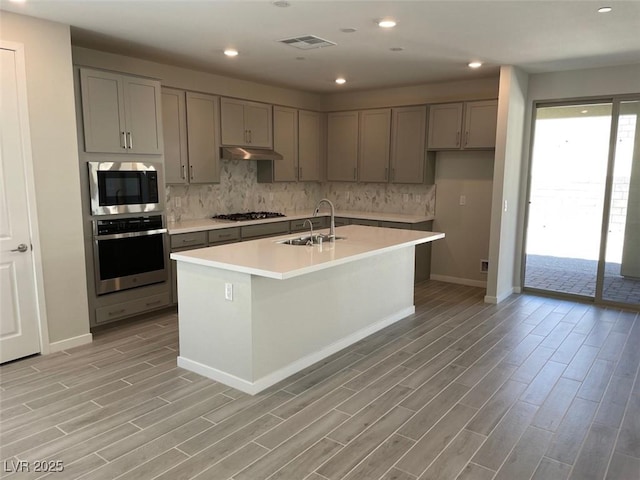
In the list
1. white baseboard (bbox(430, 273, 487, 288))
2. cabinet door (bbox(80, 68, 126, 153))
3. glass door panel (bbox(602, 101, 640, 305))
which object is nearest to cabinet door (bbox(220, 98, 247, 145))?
cabinet door (bbox(80, 68, 126, 153))

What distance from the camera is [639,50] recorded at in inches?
170

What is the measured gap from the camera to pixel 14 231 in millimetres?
3527

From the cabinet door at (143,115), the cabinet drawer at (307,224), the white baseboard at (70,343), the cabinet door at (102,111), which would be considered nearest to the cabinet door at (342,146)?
the cabinet drawer at (307,224)

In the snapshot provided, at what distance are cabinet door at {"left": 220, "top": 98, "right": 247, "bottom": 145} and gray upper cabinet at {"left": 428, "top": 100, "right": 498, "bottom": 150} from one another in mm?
2485

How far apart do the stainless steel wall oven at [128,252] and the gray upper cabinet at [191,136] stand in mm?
811

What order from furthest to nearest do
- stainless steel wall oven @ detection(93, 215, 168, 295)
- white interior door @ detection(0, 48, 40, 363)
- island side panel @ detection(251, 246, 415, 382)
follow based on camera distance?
stainless steel wall oven @ detection(93, 215, 168, 295), white interior door @ detection(0, 48, 40, 363), island side panel @ detection(251, 246, 415, 382)

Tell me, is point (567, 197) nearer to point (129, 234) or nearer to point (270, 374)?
point (270, 374)

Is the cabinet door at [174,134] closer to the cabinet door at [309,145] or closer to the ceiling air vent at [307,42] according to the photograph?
the ceiling air vent at [307,42]

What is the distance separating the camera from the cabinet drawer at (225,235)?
5148 millimetres

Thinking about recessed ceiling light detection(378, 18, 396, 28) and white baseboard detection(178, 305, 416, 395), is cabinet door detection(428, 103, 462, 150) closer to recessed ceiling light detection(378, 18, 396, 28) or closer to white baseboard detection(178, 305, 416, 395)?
recessed ceiling light detection(378, 18, 396, 28)

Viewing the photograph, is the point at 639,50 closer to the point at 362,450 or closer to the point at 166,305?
the point at 362,450

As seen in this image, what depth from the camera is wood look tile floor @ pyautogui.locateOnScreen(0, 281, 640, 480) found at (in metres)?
2.41

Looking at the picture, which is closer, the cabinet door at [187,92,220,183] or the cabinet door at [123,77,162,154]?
the cabinet door at [123,77,162,154]

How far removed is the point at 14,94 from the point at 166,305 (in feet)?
7.80
